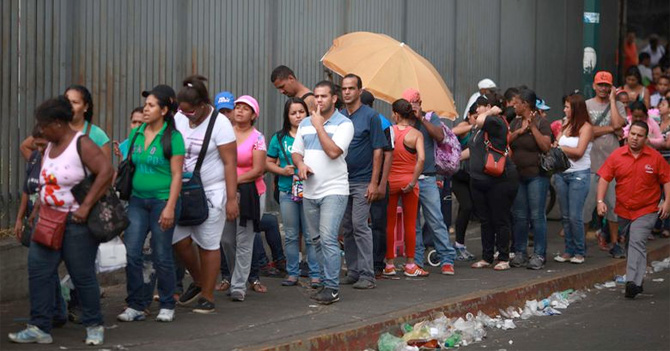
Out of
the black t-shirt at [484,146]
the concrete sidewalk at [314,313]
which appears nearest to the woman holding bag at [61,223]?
the concrete sidewalk at [314,313]

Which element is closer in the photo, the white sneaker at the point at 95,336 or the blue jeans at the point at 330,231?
the white sneaker at the point at 95,336

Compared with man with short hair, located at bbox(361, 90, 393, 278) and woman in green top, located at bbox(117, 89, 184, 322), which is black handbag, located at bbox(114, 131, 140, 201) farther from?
man with short hair, located at bbox(361, 90, 393, 278)

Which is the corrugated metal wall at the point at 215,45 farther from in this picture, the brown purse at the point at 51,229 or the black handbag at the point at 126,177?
the brown purse at the point at 51,229

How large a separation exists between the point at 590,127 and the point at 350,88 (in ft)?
12.8

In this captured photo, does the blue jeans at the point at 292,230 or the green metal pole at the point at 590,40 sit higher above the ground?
the green metal pole at the point at 590,40

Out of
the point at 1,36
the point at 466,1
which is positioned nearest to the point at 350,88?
the point at 1,36

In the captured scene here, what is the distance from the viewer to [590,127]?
44.6 feet

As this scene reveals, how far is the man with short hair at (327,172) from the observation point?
10148 mm

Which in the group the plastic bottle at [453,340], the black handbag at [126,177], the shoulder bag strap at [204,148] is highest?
the shoulder bag strap at [204,148]

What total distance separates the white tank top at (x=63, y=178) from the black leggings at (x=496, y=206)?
18.9ft

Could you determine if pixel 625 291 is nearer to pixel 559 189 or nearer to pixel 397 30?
pixel 559 189

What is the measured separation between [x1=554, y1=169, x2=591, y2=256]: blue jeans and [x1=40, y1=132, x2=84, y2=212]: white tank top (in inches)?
280

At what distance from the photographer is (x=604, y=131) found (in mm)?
14836

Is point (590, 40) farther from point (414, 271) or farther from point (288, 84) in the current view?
point (288, 84)
